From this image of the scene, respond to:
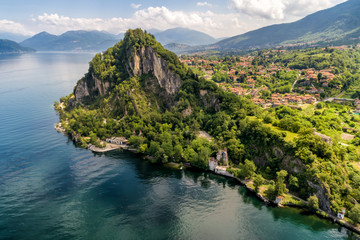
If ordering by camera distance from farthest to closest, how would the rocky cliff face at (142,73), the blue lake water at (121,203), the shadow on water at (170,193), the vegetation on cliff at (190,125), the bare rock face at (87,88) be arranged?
the bare rock face at (87,88) < the rocky cliff face at (142,73) < the vegetation on cliff at (190,125) < the shadow on water at (170,193) < the blue lake water at (121,203)

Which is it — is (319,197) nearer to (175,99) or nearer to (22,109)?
(175,99)

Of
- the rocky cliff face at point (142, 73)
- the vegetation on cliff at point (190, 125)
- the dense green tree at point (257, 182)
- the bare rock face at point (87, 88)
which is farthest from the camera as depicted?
the bare rock face at point (87, 88)

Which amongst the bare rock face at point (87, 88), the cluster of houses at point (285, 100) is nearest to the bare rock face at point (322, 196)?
the cluster of houses at point (285, 100)

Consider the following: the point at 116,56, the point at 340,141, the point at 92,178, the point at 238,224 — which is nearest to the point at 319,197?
the point at 238,224

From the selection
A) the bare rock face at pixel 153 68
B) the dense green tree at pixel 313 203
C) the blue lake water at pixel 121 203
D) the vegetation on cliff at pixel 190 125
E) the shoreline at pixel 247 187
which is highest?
the bare rock face at pixel 153 68

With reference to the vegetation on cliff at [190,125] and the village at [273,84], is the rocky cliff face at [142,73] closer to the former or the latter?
the vegetation on cliff at [190,125]

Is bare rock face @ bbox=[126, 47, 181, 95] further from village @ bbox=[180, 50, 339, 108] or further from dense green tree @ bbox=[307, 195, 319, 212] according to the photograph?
dense green tree @ bbox=[307, 195, 319, 212]
